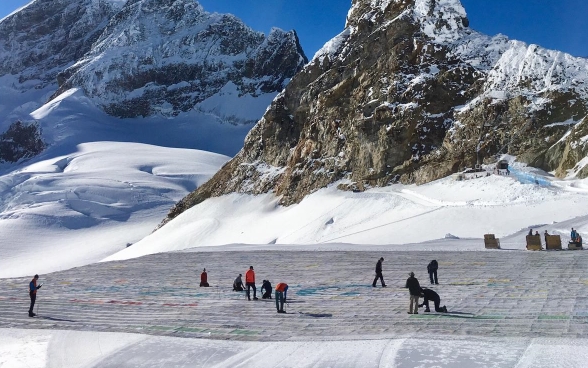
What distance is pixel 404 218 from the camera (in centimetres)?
3462

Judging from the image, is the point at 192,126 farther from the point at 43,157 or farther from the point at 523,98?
the point at 523,98

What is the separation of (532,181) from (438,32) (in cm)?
2181

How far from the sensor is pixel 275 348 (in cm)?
1073

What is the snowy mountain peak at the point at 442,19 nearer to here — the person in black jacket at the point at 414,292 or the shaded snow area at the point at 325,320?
the shaded snow area at the point at 325,320

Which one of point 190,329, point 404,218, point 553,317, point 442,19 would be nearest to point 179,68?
point 442,19

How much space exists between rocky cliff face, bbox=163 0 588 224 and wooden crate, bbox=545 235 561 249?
50.3ft

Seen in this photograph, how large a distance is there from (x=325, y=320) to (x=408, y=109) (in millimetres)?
36043

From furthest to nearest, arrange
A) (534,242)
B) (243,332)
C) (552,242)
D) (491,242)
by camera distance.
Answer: (491,242) → (534,242) → (552,242) → (243,332)

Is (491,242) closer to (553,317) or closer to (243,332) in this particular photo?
(553,317)

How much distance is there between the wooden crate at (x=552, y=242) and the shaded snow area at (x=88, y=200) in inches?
1988

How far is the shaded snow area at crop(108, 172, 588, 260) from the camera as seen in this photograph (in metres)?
28.7

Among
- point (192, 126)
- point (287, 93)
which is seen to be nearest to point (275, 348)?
point (287, 93)

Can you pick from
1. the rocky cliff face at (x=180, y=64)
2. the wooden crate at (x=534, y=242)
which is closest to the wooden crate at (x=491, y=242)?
the wooden crate at (x=534, y=242)

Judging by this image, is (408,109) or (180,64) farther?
(180,64)
